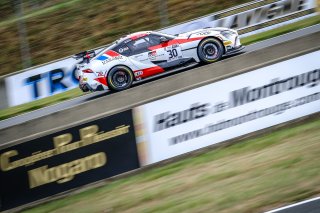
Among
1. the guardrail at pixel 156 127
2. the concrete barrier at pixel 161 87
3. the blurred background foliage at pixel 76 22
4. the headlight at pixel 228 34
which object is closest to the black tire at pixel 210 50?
the headlight at pixel 228 34

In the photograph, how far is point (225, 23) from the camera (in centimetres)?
1995

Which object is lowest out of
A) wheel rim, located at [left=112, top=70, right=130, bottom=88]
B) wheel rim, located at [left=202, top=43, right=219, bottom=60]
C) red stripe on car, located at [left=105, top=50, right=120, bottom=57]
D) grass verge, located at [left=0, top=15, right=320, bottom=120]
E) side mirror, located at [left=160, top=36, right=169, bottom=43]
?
grass verge, located at [left=0, top=15, right=320, bottom=120]

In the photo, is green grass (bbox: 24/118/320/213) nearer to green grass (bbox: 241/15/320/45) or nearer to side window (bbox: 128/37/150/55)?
side window (bbox: 128/37/150/55)

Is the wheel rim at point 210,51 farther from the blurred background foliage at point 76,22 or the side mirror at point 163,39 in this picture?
the blurred background foliage at point 76,22

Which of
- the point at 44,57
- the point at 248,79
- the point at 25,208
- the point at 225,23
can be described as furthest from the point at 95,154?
the point at 44,57

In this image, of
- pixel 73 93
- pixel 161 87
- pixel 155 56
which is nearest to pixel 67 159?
pixel 161 87

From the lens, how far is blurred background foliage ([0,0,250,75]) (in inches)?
917

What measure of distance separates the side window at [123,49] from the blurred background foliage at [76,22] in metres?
8.49

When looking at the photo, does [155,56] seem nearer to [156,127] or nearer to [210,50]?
[210,50]

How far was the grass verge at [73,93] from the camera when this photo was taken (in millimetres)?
17312

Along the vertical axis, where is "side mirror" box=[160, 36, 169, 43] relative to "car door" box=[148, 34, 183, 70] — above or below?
above

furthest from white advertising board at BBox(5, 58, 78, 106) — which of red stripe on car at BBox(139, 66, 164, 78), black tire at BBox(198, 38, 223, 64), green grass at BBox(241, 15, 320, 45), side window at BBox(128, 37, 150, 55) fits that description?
green grass at BBox(241, 15, 320, 45)

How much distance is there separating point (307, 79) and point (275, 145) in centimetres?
165

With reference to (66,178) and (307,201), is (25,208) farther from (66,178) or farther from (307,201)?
(307,201)
